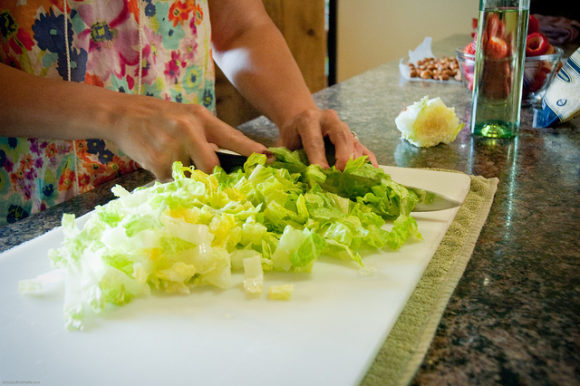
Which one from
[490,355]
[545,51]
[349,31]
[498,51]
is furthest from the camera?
[349,31]

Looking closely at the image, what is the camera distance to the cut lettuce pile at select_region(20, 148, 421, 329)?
2.37 feet

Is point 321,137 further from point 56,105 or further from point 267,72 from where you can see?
point 56,105

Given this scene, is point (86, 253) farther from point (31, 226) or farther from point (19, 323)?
point (31, 226)

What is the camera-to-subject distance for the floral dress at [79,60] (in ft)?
3.98

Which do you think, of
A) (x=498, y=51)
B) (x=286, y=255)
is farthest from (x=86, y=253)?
(x=498, y=51)

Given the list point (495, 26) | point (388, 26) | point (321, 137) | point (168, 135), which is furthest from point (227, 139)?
point (388, 26)

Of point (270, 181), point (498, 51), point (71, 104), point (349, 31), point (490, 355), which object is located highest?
point (349, 31)

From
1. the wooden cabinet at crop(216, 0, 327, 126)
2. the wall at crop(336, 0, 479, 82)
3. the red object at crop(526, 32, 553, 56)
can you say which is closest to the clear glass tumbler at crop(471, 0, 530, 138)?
the red object at crop(526, 32, 553, 56)

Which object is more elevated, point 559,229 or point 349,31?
point 349,31

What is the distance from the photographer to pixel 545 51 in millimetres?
1684

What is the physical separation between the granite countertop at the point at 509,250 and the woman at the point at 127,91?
0.51 feet

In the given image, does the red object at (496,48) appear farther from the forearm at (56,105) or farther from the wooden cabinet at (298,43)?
the wooden cabinet at (298,43)

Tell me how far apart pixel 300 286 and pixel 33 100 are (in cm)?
68

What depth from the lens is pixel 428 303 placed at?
71cm
